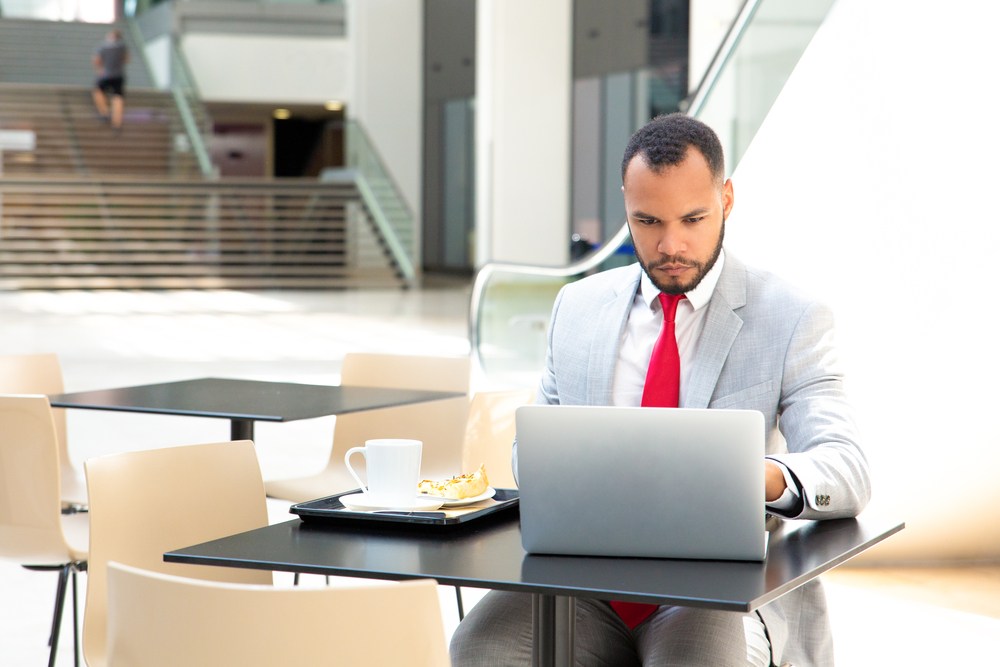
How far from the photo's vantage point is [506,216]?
1459cm

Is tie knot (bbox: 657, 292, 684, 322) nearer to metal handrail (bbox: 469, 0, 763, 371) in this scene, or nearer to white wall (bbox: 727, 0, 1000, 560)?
metal handrail (bbox: 469, 0, 763, 371)

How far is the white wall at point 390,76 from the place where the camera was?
21.5m

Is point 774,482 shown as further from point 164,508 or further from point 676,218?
point 164,508

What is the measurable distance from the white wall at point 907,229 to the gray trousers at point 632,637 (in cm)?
245

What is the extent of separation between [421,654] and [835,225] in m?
3.15

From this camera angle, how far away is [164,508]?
2.28 meters

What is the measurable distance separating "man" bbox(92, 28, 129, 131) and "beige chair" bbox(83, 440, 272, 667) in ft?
56.7

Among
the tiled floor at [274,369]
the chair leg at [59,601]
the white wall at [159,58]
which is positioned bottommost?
the tiled floor at [274,369]

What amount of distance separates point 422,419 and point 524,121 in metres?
10.8

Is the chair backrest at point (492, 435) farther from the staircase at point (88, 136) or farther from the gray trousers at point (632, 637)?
the staircase at point (88, 136)

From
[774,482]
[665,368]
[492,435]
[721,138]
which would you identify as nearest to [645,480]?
[774,482]

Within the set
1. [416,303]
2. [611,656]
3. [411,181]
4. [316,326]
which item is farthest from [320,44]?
[611,656]

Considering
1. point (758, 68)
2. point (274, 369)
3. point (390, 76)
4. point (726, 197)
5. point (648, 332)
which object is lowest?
point (274, 369)

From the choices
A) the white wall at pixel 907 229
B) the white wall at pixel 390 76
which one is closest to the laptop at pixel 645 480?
the white wall at pixel 907 229
